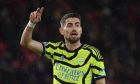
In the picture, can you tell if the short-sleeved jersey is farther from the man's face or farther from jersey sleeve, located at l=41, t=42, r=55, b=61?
the man's face

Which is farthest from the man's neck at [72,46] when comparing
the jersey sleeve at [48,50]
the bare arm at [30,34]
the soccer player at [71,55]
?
the bare arm at [30,34]

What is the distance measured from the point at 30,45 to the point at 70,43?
0.47 m

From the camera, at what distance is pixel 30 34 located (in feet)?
21.5

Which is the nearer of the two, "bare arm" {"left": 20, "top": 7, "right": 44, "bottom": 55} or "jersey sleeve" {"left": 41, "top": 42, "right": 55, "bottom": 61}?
"bare arm" {"left": 20, "top": 7, "right": 44, "bottom": 55}

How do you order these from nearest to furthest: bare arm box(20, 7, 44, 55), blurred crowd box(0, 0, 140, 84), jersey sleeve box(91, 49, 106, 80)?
1. bare arm box(20, 7, 44, 55)
2. jersey sleeve box(91, 49, 106, 80)
3. blurred crowd box(0, 0, 140, 84)

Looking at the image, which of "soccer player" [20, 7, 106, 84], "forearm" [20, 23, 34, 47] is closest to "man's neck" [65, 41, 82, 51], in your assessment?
"soccer player" [20, 7, 106, 84]

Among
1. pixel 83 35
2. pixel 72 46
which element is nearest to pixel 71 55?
pixel 72 46

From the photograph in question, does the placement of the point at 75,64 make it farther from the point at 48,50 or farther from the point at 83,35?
the point at 83,35

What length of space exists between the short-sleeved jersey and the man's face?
17cm

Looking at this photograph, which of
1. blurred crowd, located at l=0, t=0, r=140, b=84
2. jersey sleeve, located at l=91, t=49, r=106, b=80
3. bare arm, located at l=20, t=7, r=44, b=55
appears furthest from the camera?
blurred crowd, located at l=0, t=0, r=140, b=84

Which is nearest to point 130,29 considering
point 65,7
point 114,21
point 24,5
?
point 114,21

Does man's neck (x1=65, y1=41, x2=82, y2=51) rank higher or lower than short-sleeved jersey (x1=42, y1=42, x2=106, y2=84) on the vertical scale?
higher

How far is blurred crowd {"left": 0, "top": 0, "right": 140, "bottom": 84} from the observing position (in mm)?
11220

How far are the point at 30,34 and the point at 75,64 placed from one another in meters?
0.63
